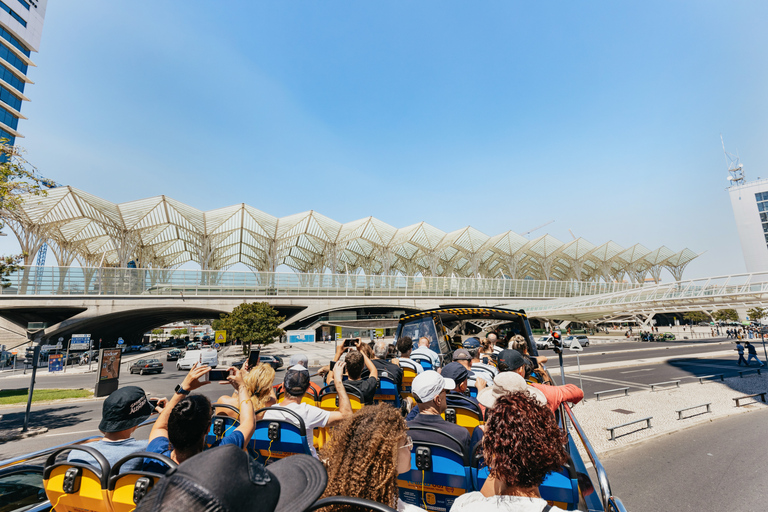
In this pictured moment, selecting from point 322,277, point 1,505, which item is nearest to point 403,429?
point 1,505

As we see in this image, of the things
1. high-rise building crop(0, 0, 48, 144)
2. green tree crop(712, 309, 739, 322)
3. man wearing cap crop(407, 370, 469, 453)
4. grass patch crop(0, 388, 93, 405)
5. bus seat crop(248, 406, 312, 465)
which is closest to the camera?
man wearing cap crop(407, 370, 469, 453)

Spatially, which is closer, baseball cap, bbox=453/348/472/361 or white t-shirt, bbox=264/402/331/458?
white t-shirt, bbox=264/402/331/458

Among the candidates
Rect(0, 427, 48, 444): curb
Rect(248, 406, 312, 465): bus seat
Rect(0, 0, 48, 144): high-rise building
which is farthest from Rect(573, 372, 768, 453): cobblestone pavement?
Rect(0, 0, 48, 144): high-rise building

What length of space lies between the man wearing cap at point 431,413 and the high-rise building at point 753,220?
122 m

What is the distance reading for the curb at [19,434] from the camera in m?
8.88

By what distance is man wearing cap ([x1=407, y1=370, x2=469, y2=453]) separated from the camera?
2.91m

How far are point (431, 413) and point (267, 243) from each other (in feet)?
185

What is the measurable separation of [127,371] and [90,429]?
20983 mm

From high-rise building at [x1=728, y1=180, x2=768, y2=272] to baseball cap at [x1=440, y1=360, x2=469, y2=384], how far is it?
120m

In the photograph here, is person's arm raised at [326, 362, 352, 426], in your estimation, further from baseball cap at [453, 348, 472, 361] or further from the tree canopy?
the tree canopy

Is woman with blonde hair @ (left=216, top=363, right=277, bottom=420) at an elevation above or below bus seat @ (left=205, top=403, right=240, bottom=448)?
above

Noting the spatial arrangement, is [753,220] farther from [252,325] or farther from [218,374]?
[218,374]

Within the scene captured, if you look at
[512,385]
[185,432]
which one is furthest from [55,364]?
[512,385]

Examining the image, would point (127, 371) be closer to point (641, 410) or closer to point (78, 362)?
point (78, 362)
